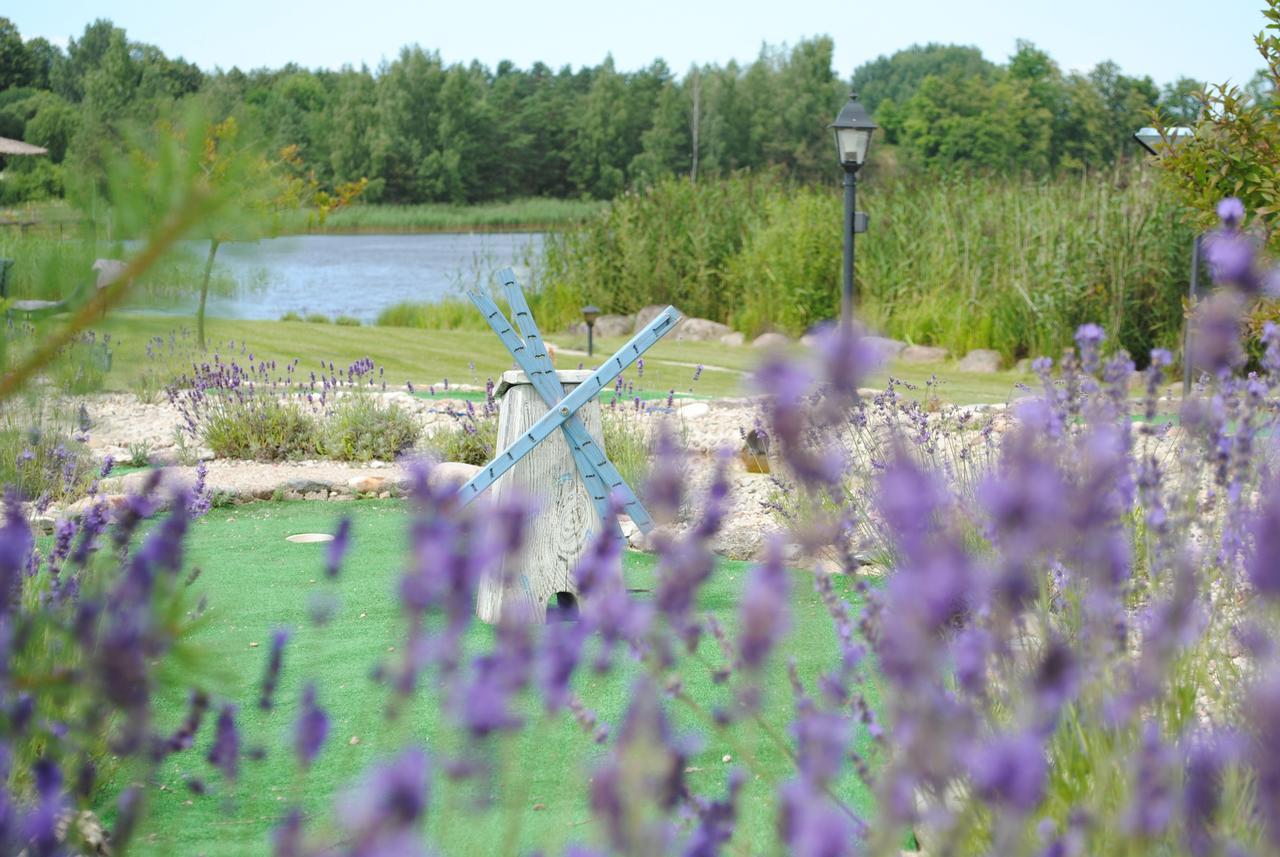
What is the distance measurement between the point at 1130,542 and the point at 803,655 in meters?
1.20

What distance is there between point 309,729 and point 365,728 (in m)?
2.37

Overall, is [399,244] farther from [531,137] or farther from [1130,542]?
[1130,542]

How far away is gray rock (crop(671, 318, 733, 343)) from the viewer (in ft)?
58.6

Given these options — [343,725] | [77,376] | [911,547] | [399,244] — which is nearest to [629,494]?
[343,725]

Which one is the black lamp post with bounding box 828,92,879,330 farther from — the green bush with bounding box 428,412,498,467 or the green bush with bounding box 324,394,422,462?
the green bush with bounding box 324,394,422,462

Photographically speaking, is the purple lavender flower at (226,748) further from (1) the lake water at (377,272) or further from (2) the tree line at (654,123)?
(2) the tree line at (654,123)

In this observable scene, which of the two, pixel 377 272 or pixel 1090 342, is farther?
pixel 377 272

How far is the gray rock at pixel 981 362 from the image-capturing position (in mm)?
14125

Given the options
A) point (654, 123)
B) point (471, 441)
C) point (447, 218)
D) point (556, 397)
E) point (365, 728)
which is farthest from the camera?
point (654, 123)

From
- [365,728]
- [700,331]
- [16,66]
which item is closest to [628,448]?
[365,728]

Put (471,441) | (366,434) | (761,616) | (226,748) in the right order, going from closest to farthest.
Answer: (761,616)
(226,748)
(471,441)
(366,434)

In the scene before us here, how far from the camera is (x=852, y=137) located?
36.7 feet

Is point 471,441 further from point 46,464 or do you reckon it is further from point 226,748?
point 226,748

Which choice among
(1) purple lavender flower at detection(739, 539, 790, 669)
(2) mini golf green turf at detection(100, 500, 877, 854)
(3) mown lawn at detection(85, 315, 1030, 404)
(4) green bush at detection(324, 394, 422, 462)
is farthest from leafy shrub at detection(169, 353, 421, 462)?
(1) purple lavender flower at detection(739, 539, 790, 669)
